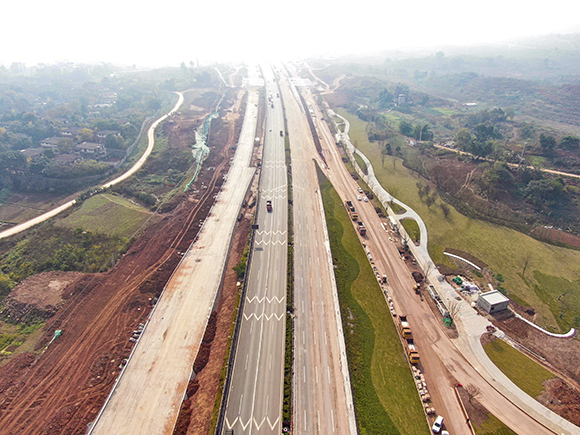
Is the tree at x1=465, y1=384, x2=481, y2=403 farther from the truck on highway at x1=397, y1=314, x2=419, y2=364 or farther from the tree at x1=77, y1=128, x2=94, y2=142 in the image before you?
the tree at x1=77, y1=128, x2=94, y2=142

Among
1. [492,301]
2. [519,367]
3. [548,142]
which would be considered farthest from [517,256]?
[548,142]

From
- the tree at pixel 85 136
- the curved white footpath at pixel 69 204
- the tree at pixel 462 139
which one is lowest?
the curved white footpath at pixel 69 204

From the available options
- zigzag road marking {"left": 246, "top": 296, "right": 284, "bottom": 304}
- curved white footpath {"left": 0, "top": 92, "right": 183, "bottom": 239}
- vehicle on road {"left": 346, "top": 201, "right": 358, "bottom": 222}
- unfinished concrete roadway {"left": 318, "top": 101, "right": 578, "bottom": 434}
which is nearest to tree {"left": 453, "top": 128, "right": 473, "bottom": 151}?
vehicle on road {"left": 346, "top": 201, "right": 358, "bottom": 222}

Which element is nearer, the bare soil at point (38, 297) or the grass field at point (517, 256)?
the bare soil at point (38, 297)

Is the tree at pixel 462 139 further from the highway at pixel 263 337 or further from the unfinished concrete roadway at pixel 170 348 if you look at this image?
the unfinished concrete roadway at pixel 170 348

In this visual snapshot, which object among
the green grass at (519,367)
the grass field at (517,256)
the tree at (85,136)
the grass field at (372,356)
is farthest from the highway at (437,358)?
the tree at (85,136)

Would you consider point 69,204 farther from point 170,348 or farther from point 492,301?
point 492,301

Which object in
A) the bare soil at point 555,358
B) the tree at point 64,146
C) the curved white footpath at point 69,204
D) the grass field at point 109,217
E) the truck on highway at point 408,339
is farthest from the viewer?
the tree at point 64,146
